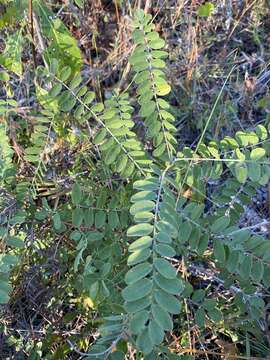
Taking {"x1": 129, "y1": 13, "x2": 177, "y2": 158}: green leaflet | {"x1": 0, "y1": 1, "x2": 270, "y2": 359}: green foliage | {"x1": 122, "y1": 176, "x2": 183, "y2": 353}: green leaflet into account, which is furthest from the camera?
{"x1": 129, "y1": 13, "x2": 177, "y2": 158}: green leaflet

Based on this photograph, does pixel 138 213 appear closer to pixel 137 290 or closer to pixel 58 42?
pixel 137 290

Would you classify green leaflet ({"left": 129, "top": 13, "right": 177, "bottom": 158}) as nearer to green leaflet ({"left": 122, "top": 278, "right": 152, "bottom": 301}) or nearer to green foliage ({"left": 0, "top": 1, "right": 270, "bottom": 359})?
green foliage ({"left": 0, "top": 1, "right": 270, "bottom": 359})

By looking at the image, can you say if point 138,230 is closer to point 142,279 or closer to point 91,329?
point 142,279

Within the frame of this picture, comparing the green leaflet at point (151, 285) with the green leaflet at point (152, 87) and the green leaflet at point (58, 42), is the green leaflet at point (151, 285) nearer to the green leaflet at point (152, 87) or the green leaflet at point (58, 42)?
the green leaflet at point (152, 87)

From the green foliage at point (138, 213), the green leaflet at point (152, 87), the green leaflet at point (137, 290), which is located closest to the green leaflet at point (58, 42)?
the green foliage at point (138, 213)

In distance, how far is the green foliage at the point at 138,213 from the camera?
1.23 meters

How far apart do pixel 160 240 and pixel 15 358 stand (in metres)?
0.92

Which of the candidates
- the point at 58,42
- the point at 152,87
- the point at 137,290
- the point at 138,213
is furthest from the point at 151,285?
the point at 58,42

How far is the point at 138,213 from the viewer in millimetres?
1284

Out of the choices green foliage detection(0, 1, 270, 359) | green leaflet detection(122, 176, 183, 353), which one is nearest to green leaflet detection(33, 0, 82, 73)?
green foliage detection(0, 1, 270, 359)

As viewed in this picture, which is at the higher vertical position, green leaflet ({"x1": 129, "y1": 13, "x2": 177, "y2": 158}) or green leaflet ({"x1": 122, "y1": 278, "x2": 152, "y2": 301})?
green leaflet ({"x1": 129, "y1": 13, "x2": 177, "y2": 158})

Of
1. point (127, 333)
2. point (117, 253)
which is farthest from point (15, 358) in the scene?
point (127, 333)

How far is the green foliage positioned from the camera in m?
1.23

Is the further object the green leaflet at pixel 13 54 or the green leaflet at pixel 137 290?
the green leaflet at pixel 13 54
